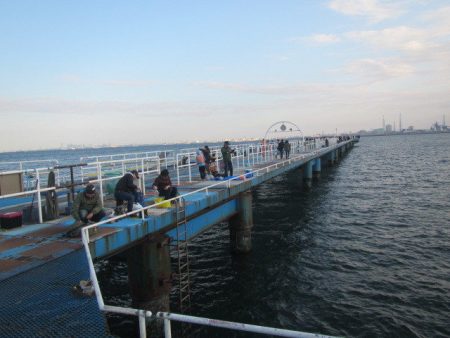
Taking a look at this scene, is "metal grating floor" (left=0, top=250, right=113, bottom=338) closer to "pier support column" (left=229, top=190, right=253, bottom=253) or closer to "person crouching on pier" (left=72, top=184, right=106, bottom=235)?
"person crouching on pier" (left=72, top=184, right=106, bottom=235)

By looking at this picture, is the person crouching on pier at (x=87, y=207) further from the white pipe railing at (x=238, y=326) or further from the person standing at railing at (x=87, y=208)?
the white pipe railing at (x=238, y=326)

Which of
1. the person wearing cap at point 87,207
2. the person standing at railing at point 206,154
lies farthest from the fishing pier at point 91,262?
the person standing at railing at point 206,154

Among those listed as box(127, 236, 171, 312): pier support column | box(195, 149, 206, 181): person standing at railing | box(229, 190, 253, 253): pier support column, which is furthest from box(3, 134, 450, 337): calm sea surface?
box(195, 149, 206, 181): person standing at railing

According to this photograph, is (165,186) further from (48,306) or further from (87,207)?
(48,306)

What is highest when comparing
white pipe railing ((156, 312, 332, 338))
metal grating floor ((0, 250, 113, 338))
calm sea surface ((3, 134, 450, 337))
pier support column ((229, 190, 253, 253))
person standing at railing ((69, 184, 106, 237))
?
person standing at railing ((69, 184, 106, 237))

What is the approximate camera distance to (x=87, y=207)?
8703 millimetres

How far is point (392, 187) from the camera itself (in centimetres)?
3366

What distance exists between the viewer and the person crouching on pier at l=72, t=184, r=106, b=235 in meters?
8.47

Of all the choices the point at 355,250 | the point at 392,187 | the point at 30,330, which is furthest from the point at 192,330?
the point at 392,187

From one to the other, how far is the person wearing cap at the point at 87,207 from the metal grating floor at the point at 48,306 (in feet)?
7.85

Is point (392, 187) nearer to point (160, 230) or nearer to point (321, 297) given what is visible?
point (321, 297)

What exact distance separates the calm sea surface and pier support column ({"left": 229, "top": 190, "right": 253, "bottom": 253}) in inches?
18.0

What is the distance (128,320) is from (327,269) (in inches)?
310

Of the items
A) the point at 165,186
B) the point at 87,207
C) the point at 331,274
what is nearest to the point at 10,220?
the point at 87,207
